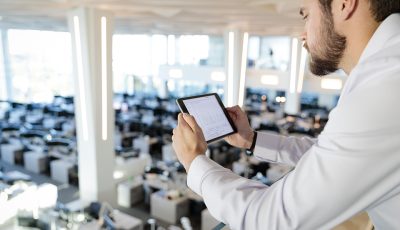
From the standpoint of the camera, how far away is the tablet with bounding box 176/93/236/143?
1511mm

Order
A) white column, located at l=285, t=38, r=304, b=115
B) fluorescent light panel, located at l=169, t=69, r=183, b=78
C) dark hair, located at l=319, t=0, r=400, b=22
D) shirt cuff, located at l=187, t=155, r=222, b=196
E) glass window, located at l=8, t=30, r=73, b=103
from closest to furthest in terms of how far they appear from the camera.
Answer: dark hair, located at l=319, t=0, r=400, b=22, shirt cuff, located at l=187, t=155, r=222, b=196, white column, located at l=285, t=38, r=304, b=115, glass window, located at l=8, t=30, r=73, b=103, fluorescent light panel, located at l=169, t=69, r=183, b=78

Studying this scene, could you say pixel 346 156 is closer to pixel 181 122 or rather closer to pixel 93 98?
pixel 181 122

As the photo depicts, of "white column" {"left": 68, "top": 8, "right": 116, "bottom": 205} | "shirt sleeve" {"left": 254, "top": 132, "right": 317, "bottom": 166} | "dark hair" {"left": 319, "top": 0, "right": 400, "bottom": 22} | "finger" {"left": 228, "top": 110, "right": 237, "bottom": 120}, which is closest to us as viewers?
"dark hair" {"left": 319, "top": 0, "right": 400, "bottom": 22}

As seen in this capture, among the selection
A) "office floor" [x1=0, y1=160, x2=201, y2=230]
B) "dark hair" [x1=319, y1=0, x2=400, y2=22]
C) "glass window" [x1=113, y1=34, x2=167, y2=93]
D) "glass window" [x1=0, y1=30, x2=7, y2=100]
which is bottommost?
"office floor" [x1=0, y1=160, x2=201, y2=230]

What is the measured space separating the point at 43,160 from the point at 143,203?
13.5 ft

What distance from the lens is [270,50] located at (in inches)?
771

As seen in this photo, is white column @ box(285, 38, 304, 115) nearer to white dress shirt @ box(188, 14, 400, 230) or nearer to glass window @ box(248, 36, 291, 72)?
glass window @ box(248, 36, 291, 72)

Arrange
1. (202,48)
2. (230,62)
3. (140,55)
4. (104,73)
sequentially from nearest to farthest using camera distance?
(104,73)
(230,62)
(202,48)
(140,55)

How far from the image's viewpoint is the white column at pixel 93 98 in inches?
277

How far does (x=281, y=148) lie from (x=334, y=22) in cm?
85

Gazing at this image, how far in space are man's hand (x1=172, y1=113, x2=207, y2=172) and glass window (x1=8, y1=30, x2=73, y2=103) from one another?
17.0 m

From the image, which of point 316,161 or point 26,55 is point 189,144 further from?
point 26,55

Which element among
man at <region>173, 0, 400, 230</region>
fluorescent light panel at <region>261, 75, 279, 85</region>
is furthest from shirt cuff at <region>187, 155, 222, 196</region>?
fluorescent light panel at <region>261, 75, 279, 85</region>

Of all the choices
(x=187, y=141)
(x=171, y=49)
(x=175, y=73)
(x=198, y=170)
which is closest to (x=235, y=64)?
(x=175, y=73)
